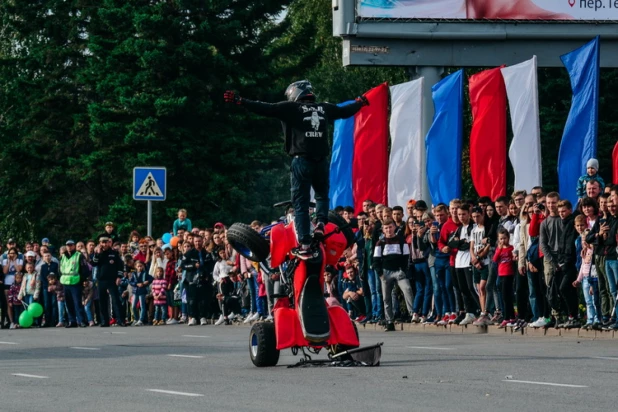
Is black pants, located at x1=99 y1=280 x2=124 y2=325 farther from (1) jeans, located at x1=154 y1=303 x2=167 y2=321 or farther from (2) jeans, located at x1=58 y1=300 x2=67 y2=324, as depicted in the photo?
(2) jeans, located at x1=58 y1=300 x2=67 y2=324

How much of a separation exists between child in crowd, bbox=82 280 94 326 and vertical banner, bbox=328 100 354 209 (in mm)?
5646

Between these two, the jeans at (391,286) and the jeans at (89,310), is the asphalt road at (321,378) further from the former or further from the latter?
the jeans at (89,310)

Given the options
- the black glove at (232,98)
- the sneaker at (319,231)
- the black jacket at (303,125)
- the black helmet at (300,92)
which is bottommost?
the sneaker at (319,231)

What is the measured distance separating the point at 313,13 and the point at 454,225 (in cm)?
3574

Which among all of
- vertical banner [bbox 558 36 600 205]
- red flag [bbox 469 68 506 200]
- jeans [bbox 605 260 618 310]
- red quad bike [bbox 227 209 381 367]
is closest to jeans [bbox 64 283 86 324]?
red flag [bbox 469 68 506 200]

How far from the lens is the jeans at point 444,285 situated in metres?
22.8

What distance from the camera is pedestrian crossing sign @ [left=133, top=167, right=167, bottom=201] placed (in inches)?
1207

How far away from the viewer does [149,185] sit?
30781 millimetres

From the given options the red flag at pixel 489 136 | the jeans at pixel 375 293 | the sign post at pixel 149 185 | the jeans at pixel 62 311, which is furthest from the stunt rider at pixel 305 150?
the jeans at pixel 62 311

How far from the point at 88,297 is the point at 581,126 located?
12.4 meters

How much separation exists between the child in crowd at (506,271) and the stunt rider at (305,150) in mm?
6763

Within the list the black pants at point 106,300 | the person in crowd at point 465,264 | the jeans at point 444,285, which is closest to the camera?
the person in crowd at point 465,264

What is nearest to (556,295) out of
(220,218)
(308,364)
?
(308,364)

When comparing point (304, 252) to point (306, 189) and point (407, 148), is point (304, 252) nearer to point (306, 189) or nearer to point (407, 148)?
point (306, 189)
